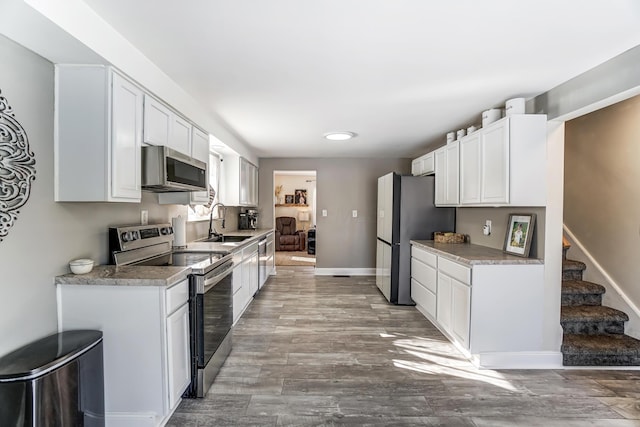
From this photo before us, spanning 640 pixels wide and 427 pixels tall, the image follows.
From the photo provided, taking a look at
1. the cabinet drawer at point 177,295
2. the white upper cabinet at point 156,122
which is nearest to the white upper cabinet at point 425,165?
the white upper cabinet at point 156,122

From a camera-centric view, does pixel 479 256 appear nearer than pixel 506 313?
No

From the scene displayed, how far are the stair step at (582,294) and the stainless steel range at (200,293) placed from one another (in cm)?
314

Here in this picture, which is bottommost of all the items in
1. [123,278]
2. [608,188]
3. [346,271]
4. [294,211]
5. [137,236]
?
[346,271]

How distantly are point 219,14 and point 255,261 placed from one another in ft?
10.2

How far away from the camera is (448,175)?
141 inches

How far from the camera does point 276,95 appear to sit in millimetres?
2623

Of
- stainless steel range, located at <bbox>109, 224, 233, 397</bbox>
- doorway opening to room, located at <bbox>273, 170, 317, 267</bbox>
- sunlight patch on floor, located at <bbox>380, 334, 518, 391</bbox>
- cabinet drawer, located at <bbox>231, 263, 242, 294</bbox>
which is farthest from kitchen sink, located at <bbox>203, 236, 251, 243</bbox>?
doorway opening to room, located at <bbox>273, 170, 317, 267</bbox>

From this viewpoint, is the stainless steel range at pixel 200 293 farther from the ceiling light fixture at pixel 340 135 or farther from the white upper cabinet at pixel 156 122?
the ceiling light fixture at pixel 340 135

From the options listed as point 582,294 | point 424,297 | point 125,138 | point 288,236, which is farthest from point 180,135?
point 288,236

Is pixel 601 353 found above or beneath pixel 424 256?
beneath

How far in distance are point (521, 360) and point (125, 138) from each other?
3318mm

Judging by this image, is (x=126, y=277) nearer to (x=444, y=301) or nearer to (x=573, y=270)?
(x=444, y=301)

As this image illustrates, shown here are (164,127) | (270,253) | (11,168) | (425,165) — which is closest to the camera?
(11,168)

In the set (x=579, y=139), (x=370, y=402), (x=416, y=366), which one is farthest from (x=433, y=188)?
(x=370, y=402)
